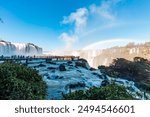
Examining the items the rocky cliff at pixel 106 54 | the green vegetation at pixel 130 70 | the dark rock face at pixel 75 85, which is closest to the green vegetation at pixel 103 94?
the dark rock face at pixel 75 85

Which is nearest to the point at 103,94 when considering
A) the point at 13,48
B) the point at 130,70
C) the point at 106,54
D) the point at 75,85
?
the point at 75,85

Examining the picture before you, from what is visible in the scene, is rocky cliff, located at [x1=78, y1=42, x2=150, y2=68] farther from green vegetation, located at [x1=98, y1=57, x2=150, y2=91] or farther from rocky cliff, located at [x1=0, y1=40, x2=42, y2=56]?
rocky cliff, located at [x1=0, y1=40, x2=42, y2=56]

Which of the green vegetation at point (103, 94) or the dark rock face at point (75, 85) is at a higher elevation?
the green vegetation at point (103, 94)

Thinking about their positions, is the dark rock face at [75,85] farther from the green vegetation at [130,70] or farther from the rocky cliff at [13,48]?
the rocky cliff at [13,48]

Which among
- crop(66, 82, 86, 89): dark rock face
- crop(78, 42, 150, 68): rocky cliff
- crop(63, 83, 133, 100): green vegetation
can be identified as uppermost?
crop(78, 42, 150, 68): rocky cliff

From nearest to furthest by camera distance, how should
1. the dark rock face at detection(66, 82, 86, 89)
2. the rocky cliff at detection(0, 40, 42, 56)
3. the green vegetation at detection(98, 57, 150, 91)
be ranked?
the dark rock face at detection(66, 82, 86, 89)
the green vegetation at detection(98, 57, 150, 91)
the rocky cliff at detection(0, 40, 42, 56)

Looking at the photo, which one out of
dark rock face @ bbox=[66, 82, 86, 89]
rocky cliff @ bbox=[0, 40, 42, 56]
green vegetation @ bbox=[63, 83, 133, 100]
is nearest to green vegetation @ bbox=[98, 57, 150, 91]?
rocky cliff @ bbox=[0, 40, 42, 56]

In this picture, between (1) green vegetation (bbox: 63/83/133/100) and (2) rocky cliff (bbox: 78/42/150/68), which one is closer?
(1) green vegetation (bbox: 63/83/133/100)

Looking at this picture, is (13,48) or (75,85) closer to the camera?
(75,85)

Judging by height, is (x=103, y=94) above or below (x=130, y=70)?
above

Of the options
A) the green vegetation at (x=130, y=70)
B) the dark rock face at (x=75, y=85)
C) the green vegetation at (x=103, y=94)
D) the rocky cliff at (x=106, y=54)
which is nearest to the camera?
the green vegetation at (x=103, y=94)

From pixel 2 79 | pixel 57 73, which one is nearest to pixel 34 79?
pixel 2 79

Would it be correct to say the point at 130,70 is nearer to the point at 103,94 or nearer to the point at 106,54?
the point at 106,54
